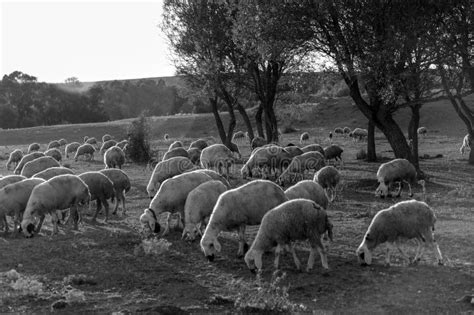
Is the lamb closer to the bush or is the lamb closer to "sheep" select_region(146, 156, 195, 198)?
"sheep" select_region(146, 156, 195, 198)

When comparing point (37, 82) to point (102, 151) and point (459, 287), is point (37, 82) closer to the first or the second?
point (102, 151)

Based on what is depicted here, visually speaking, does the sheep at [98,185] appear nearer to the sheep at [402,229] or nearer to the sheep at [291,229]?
the sheep at [291,229]

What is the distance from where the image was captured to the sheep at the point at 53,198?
1605cm

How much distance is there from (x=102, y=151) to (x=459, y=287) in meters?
38.1

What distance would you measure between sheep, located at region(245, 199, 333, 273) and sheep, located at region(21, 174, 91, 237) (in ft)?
21.9

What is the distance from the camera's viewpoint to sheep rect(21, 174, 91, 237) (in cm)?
1605

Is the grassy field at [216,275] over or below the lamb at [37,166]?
below

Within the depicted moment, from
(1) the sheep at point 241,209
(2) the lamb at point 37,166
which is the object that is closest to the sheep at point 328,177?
(1) the sheep at point 241,209

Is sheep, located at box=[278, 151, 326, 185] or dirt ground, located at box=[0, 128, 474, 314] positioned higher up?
sheep, located at box=[278, 151, 326, 185]

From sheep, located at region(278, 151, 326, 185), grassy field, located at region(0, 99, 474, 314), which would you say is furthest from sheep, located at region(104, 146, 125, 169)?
grassy field, located at region(0, 99, 474, 314)

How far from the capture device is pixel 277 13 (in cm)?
2350

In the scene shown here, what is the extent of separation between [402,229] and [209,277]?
397cm

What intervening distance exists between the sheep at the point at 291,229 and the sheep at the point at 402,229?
99cm

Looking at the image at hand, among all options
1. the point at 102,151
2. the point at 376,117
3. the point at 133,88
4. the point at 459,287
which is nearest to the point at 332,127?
the point at 102,151
